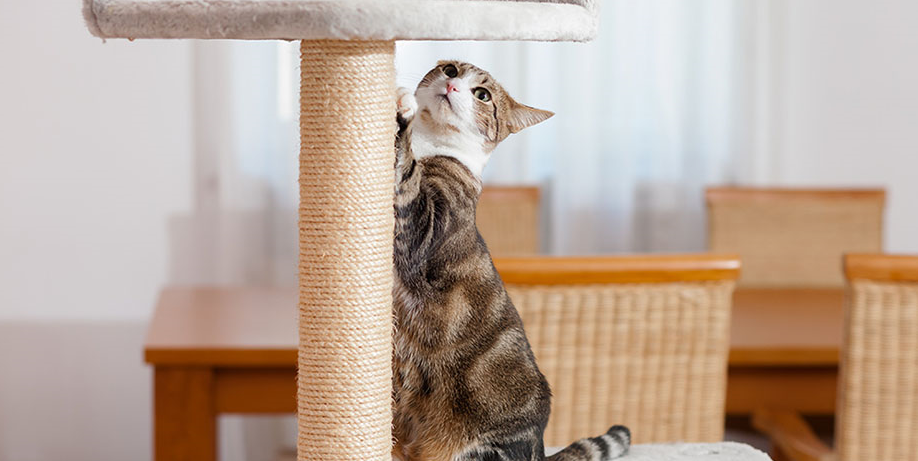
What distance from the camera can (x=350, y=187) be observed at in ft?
2.32

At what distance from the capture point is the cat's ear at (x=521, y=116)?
87 cm

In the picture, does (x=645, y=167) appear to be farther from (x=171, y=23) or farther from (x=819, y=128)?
(x=171, y=23)

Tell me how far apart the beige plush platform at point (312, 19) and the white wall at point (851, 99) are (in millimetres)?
2186

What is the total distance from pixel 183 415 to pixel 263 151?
1.05 meters

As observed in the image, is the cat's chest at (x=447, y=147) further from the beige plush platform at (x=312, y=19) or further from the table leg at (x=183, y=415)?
the table leg at (x=183, y=415)

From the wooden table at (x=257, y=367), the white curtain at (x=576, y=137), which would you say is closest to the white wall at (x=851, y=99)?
the white curtain at (x=576, y=137)

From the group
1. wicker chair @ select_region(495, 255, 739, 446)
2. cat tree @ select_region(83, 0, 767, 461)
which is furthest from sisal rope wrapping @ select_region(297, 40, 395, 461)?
wicker chair @ select_region(495, 255, 739, 446)

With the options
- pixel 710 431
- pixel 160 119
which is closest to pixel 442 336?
pixel 710 431

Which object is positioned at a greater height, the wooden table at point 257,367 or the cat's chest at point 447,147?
the cat's chest at point 447,147

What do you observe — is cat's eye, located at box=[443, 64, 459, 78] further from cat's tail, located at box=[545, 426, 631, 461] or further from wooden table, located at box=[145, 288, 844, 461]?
wooden table, located at box=[145, 288, 844, 461]

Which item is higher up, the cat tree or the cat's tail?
the cat tree

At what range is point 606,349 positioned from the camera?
144 cm

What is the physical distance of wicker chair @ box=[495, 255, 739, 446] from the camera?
1384 millimetres

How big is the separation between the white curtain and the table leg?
937 mm
